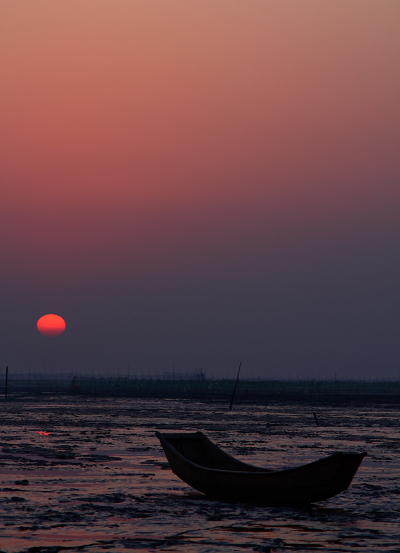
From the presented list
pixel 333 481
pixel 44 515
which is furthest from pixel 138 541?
pixel 333 481

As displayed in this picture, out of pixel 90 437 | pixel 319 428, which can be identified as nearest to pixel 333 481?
pixel 90 437

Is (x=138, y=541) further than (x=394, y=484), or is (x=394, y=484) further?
(x=394, y=484)

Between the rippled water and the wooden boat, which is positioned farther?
the wooden boat

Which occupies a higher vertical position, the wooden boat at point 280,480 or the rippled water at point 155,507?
the wooden boat at point 280,480

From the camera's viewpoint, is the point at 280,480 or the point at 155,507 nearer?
the point at 155,507

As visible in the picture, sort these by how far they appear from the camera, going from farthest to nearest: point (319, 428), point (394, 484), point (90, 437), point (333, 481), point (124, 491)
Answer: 1. point (319, 428)
2. point (90, 437)
3. point (394, 484)
4. point (124, 491)
5. point (333, 481)

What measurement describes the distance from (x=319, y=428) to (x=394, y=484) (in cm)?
2061

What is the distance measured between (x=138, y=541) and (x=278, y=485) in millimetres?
4345

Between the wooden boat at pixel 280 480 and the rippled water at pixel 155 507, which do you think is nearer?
the rippled water at pixel 155 507

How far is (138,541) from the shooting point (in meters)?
11.8

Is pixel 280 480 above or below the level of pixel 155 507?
above

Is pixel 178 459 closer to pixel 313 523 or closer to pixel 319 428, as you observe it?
pixel 313 523

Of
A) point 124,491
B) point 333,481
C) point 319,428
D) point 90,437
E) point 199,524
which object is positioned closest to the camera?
point 199,524

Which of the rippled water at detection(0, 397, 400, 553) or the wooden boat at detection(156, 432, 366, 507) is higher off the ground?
the wooden boat at detection(156, 432, 366, 507)
